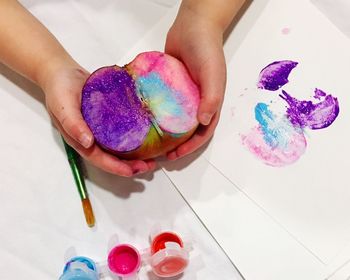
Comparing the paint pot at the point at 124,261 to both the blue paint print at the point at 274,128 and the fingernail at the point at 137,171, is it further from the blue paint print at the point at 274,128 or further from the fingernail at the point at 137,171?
the blue paint print at the point at 274,128

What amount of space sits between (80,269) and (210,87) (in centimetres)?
28

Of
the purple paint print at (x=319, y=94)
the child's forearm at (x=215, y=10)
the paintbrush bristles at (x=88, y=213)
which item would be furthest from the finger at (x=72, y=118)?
the purple paint print at (x=319, y=94)

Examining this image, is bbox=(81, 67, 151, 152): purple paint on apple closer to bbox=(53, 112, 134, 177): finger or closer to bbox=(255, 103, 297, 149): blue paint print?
bbox=(53, 112, 134, 177): finger

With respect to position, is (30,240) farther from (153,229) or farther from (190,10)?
(190,10)

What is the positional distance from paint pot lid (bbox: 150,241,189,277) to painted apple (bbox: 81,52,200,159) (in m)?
0.13

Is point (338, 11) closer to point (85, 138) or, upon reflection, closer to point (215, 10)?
point (215, 10)

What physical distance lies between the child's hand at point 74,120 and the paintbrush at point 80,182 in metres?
0.03

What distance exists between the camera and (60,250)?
2.25 ft

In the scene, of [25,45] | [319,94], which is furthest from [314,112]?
[25,45]

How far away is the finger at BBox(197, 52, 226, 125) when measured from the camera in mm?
636

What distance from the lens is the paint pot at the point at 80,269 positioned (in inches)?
25.0

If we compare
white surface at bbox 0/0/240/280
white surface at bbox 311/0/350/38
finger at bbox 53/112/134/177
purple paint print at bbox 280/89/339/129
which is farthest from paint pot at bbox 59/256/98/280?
white surface at bbox 311/0/350/38

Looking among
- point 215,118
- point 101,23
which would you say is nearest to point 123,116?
point 215,118

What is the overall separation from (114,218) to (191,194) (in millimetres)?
110
